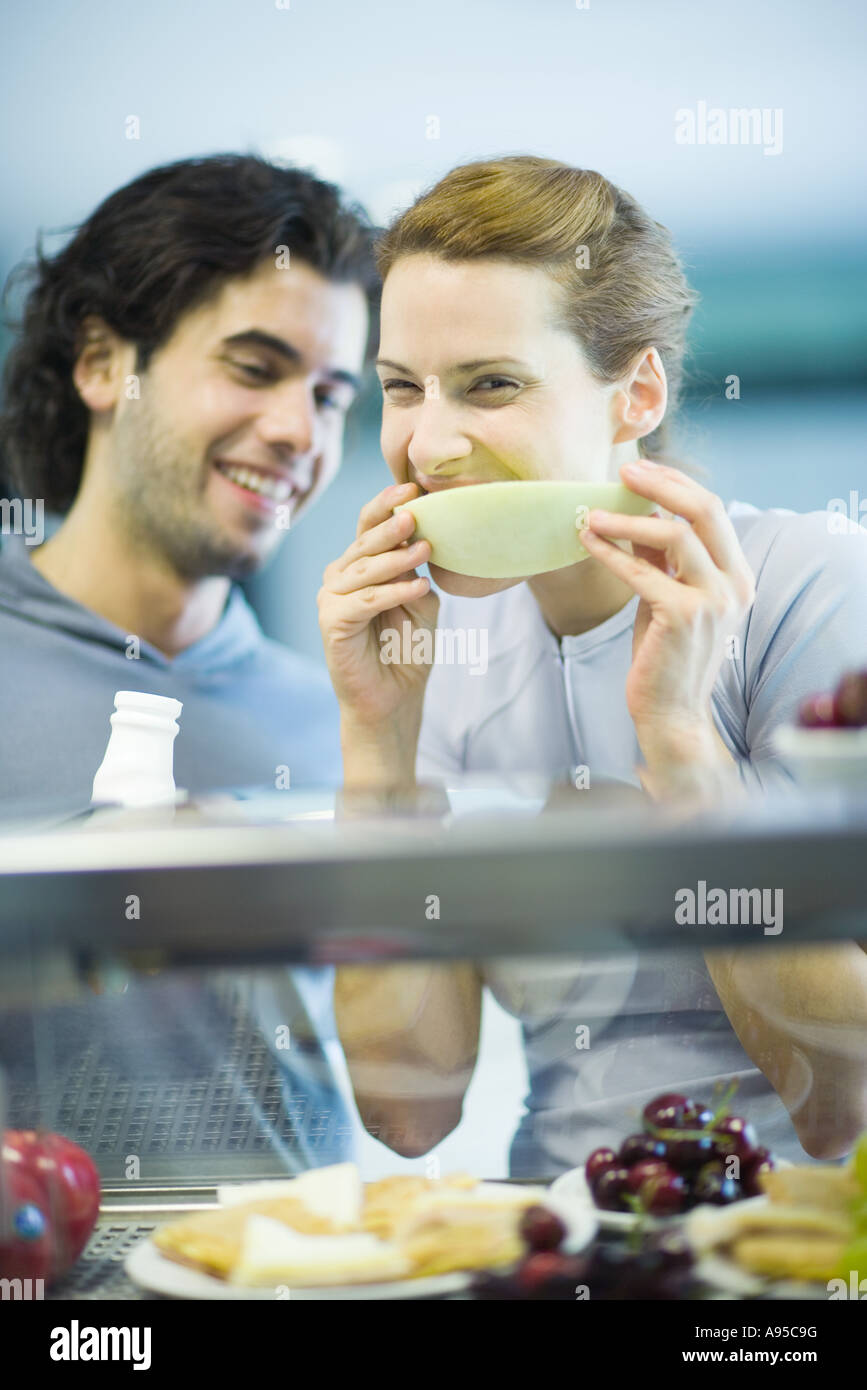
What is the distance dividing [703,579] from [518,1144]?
55cm

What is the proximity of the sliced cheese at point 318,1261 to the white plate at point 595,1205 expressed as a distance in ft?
0.44

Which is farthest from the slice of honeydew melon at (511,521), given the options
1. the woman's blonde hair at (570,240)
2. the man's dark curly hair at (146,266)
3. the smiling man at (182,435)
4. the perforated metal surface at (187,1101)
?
the man's dark curly hair at (146,266)

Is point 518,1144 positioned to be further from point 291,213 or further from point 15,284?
point 15,284

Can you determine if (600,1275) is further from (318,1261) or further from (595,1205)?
(318,1261)

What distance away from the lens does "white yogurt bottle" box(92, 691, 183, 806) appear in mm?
1015

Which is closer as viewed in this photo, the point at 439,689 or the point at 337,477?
the point at 439,689

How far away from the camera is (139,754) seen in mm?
1026

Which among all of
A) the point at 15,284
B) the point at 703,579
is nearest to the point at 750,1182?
the point at 703,579

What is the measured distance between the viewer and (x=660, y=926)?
692 millimetres

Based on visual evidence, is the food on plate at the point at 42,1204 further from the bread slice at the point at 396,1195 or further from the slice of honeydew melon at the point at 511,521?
the slice of honeydew melon at the point at 511,521

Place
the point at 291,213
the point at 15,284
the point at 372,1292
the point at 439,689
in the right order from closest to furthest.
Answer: the point at 372,1292 < the point at 439,689 < the point at 291,213 < the point at 15,284

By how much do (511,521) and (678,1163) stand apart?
2.01 ft

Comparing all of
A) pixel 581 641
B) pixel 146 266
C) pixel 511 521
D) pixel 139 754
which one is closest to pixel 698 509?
pixel 511 521

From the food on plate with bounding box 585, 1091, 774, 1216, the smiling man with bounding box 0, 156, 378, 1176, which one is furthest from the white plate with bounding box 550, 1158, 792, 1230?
the smiling man with bounding box 0, 156, 378, 1176
